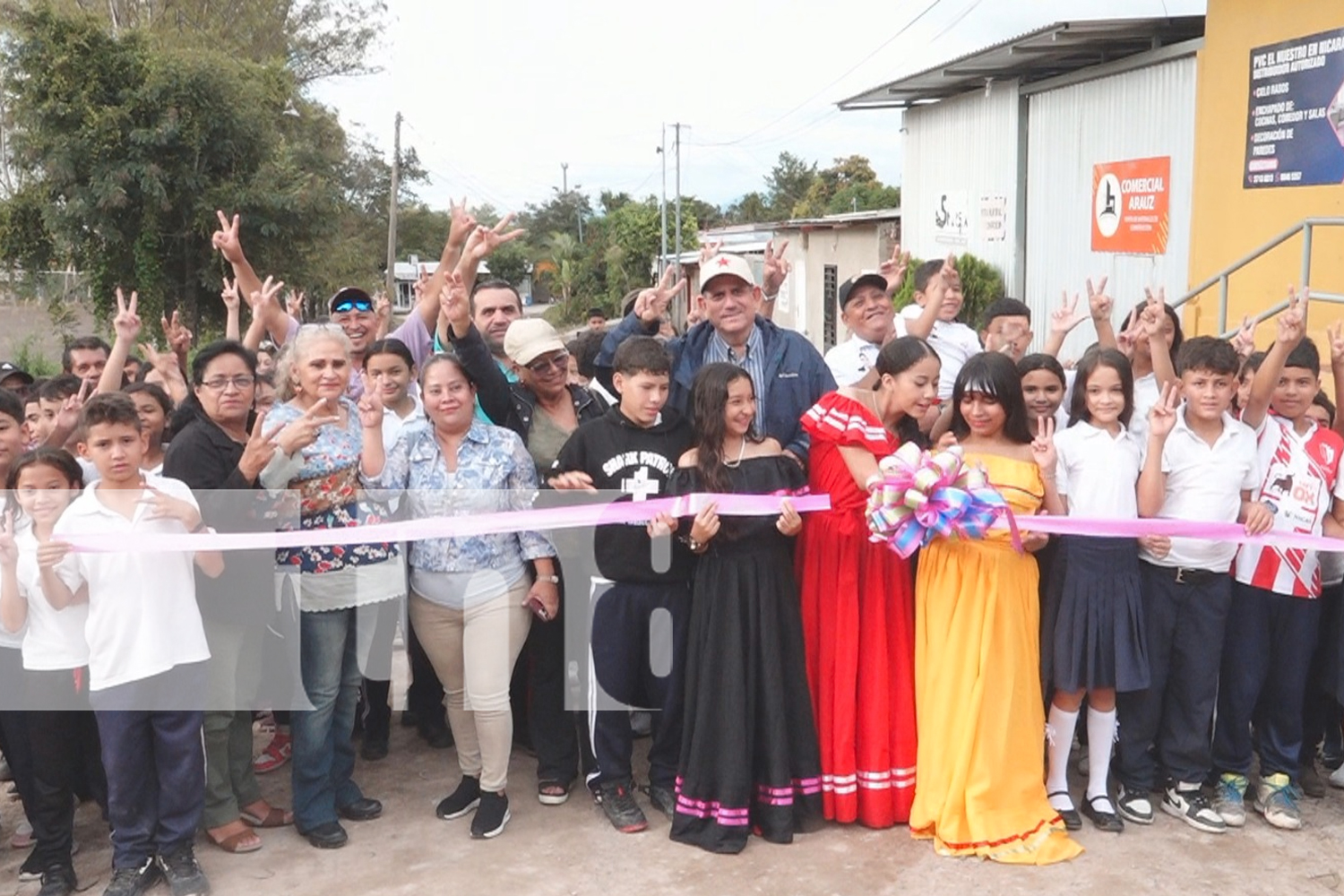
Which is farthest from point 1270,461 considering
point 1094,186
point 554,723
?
point 1094,186

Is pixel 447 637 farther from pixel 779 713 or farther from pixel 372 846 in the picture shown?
pixel 779 713

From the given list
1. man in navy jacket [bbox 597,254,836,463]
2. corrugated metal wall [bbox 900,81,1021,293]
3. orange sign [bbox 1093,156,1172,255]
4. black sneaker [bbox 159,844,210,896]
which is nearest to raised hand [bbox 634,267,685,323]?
man in navy jacket [bbox 597,254,836,463]

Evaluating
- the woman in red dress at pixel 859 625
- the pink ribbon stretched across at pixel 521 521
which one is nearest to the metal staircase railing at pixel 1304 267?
the woman in red dress at pixel 859 625

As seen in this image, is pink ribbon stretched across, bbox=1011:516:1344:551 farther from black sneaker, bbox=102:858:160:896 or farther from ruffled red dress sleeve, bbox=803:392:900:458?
black sneaker, bbox=102:858:160:896

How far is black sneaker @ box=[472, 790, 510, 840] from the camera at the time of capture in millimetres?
4480

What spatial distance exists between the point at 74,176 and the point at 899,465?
1705 cm

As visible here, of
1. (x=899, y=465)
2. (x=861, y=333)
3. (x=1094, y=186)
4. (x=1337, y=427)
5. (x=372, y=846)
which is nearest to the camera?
(x=899, y=465)

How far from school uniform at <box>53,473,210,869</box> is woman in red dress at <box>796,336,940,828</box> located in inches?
90.8

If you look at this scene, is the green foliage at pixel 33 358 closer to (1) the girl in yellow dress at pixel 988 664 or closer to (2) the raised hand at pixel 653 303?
(2) the raised hand at pixel 653 303

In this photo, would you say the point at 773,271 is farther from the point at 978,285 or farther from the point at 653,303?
the point at 978,285

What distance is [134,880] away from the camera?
404 cm

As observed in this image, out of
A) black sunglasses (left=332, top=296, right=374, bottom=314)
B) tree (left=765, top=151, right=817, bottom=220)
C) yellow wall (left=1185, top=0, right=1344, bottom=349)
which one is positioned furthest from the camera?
tree (left=765, top=151, right=817, bottom=220)

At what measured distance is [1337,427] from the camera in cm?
483

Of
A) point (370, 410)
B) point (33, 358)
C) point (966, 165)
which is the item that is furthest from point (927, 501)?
point (33, 358)
